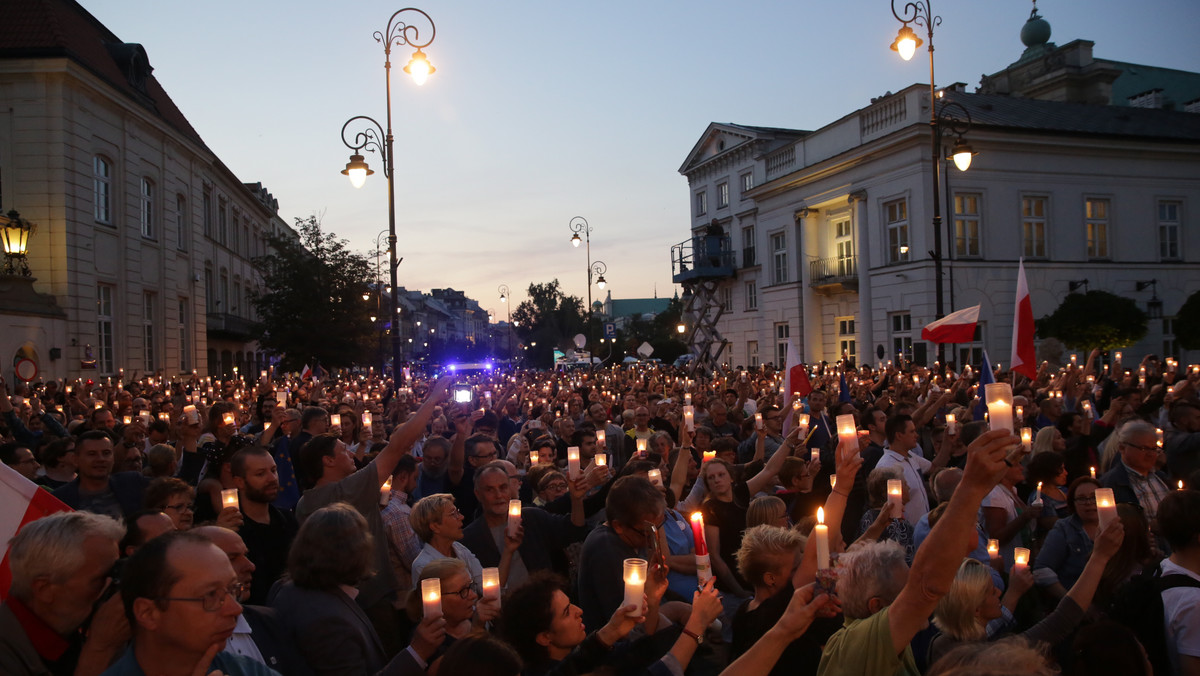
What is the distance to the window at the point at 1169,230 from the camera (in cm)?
3169

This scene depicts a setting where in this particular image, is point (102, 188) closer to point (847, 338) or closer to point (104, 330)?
point (104, 330)

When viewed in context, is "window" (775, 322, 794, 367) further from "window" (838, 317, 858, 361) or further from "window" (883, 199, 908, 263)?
"window" (883, 199, 908, 263)

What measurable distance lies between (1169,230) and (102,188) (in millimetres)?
35841

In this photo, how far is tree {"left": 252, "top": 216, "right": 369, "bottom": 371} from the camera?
Result: 33.1 metres

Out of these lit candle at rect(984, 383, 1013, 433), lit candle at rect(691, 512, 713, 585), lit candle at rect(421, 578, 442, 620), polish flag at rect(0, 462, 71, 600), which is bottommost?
lit candle at rect(421, 578, 442, 620)

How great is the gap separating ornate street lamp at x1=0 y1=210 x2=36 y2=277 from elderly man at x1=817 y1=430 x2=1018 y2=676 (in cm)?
2215

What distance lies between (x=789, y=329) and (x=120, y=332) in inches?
948

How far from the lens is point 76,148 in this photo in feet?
76.1

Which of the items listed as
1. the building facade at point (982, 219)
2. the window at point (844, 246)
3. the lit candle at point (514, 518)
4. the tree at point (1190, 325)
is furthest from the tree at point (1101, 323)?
the lit candle at point (514, 518)

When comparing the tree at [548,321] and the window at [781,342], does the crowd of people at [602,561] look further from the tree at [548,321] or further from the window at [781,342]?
the tree at [548,321]

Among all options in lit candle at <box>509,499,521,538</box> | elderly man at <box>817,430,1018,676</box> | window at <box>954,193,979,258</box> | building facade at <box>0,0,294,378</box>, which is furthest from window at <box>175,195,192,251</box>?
elderly man at <box>817,430,1018,676</box>

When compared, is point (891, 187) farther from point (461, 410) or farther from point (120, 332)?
point (120, 332)

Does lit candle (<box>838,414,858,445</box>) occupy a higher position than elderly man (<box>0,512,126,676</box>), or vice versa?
lit candle (<box>838,414,858,445</box>)

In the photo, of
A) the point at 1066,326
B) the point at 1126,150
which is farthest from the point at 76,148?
the point at 1126,150
